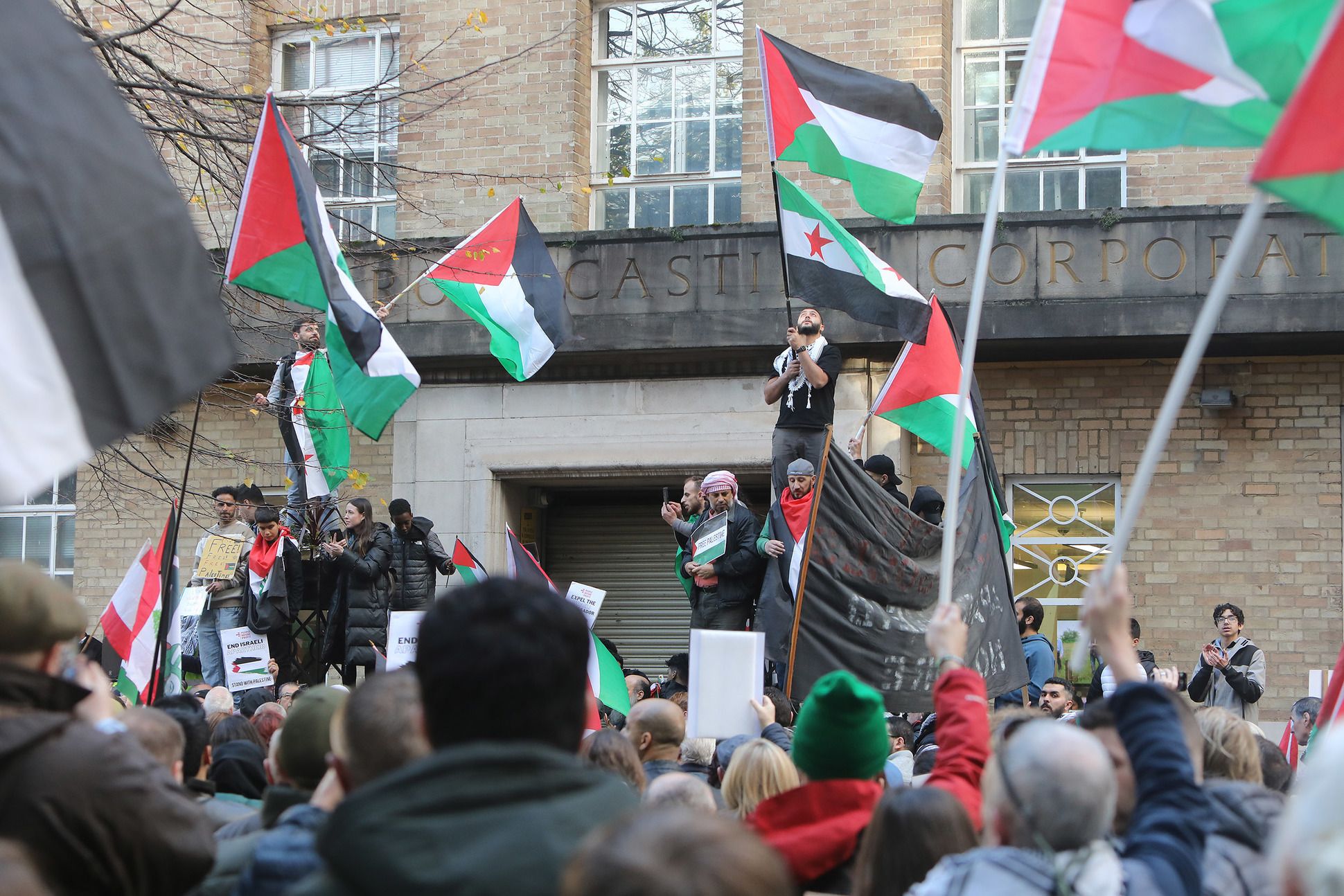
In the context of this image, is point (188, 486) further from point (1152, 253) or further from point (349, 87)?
point (1152, 253)

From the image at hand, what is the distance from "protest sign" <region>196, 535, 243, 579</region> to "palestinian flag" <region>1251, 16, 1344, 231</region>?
9.76 m

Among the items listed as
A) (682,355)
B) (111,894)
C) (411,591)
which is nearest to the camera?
(111,894)

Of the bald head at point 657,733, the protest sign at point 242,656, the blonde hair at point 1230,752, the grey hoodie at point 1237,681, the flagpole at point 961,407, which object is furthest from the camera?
the protest sign at point 242,656

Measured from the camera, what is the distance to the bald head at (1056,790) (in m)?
2.70

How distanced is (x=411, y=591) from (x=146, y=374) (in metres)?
8.40

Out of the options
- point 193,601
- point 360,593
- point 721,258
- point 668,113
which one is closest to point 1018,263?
point 721,258

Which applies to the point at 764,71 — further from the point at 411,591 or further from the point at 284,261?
the point at 411,591

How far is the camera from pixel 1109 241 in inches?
523

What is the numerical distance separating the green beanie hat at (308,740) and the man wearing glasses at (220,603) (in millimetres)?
8532

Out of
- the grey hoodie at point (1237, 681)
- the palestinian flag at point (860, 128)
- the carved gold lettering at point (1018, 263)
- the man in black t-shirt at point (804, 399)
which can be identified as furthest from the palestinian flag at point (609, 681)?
the carved gold lettering at point (1018, 263)

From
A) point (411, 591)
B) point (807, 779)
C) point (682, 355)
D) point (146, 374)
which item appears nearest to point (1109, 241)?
point (682, 355)

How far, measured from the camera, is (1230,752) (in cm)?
425

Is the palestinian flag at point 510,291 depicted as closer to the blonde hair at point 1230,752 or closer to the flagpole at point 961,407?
the flagpole at point 961,407

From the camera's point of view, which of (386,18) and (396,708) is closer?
(396,708)
